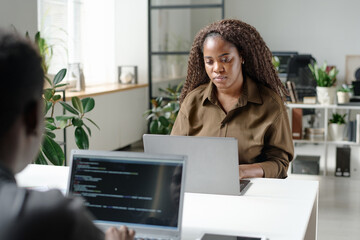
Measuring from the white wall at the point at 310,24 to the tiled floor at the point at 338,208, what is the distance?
3.97 metres

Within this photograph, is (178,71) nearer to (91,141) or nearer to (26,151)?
(91,141)

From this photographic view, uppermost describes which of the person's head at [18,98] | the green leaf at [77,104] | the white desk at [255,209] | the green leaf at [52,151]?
the person's head at [18,98]

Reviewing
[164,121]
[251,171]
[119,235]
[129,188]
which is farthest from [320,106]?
[119,235]

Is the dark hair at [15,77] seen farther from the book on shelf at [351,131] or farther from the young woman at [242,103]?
the book on shelf at [351,131]

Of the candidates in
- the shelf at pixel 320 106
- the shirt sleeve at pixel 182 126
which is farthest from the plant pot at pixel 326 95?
the shirt sleeve at pixel 182 126

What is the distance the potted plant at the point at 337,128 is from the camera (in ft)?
18.5

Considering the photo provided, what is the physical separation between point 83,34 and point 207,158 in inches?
201

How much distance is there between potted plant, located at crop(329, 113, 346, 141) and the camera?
5633 mm

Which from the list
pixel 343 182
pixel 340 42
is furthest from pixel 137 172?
pixel 340 42

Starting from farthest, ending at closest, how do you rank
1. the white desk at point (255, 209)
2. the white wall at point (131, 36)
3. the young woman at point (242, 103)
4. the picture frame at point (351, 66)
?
the picture frame at point (351, 66), the white wall at point (131, 36), the young woman at point (242, 103), the white desk at point (255, 209)

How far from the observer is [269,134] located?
262cm

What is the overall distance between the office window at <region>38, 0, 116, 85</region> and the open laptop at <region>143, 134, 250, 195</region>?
3790 mm

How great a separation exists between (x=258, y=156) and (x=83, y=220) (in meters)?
1.87

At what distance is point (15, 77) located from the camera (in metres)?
0.78
